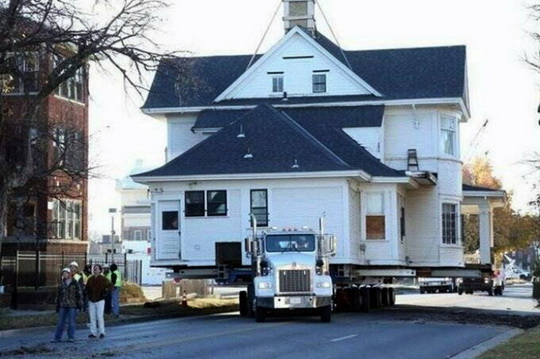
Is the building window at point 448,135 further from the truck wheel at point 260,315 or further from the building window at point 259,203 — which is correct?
the truck wheel at point 260,315

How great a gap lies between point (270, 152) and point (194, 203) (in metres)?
3.32

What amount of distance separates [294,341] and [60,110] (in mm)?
31264

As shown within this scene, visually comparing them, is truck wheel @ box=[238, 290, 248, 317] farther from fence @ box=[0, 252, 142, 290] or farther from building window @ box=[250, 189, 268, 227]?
fence @ box=[0, 252, 142, 290]

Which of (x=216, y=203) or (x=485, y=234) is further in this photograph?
(x=485, y=234)

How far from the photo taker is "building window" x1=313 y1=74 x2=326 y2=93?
154 ft

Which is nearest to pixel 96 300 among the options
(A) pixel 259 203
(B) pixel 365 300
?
(A) pixel 259 203

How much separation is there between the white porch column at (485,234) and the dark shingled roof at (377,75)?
5.86 m

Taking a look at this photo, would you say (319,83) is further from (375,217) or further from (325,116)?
(375,217)

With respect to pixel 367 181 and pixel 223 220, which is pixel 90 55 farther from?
pixel 367 181

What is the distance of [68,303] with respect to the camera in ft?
84.3

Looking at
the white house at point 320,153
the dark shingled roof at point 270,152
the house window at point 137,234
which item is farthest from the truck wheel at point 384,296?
the house window at point 137,234

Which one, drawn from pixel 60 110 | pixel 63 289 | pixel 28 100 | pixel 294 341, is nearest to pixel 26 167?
pixel 28 100

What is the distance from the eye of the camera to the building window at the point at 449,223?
46219 mm

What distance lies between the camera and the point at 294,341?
2439 cm
